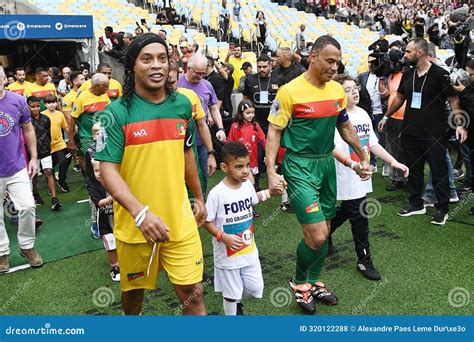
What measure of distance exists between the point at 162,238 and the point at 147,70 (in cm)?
89

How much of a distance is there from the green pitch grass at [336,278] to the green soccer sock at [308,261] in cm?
25

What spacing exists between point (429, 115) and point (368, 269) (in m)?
2.24

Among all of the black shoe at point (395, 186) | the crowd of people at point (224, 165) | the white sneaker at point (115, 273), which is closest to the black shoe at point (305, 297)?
the crowd of people at point (224, 165)

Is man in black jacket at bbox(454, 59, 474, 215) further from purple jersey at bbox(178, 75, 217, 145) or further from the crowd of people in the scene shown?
purple jersey at bbox(178, 75, 217, 145)

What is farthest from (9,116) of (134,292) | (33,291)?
(134,292)

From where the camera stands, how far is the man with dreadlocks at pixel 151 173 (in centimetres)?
279

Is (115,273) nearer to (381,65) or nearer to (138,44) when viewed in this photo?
(138,44)

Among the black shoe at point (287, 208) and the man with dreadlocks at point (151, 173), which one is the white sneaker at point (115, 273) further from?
the black shoe at point (287, 208)

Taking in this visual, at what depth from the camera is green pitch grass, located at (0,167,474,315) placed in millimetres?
4215

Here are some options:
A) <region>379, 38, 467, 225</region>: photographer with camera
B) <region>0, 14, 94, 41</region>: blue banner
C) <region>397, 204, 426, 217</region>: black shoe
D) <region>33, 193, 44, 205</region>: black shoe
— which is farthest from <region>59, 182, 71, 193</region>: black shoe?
<region>379, 38, 467, 225</region>: photographer with camera

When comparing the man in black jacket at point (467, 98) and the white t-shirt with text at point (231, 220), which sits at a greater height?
the man in black jacket at point (467, 98)

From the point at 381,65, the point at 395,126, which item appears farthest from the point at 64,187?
the point at 381,65

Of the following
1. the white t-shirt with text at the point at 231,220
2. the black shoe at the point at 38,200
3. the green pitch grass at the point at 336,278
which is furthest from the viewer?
the black shoe at the point at 38,200

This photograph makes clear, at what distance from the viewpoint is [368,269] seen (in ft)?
15.5
